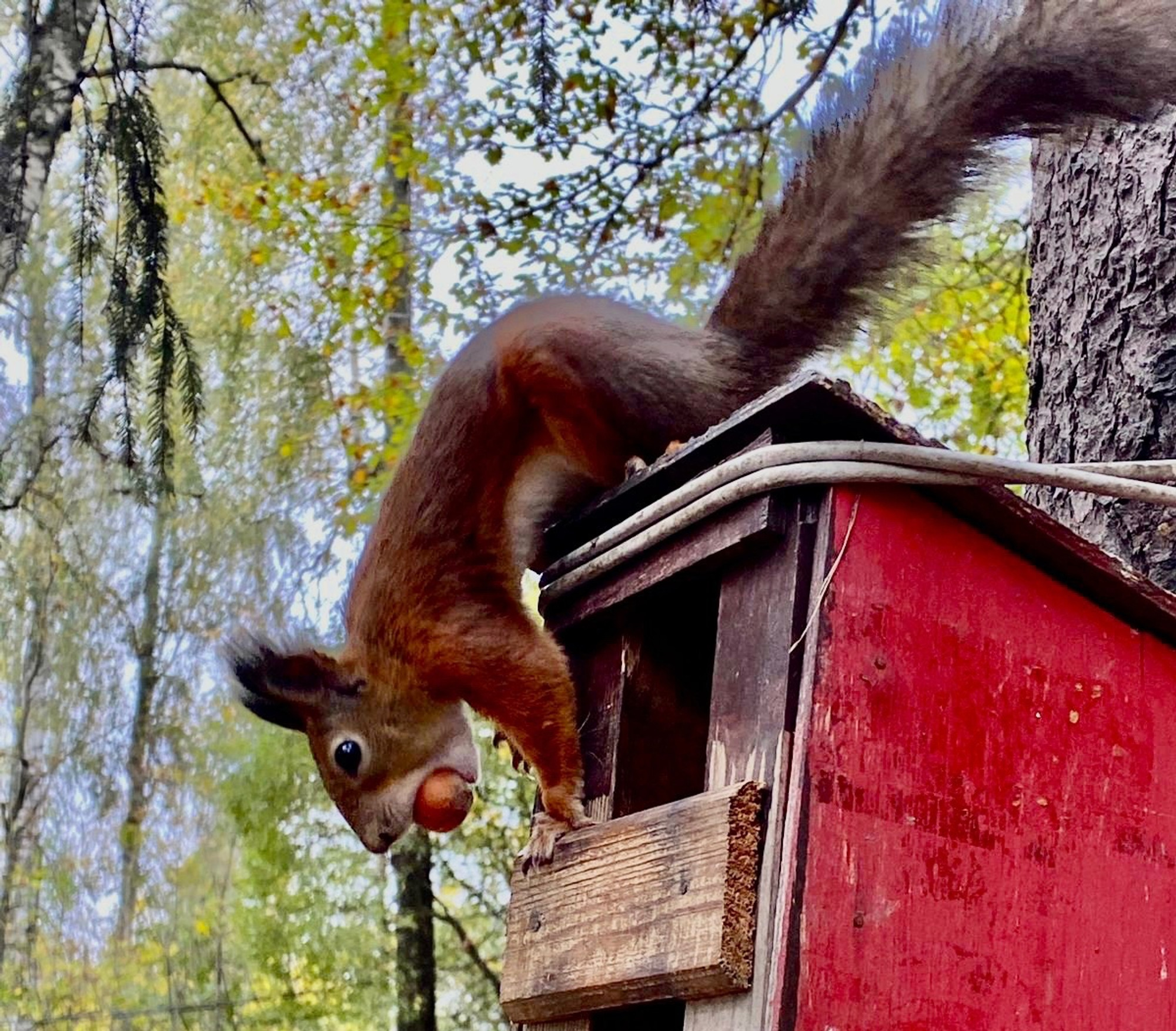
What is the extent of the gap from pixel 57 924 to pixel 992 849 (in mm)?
5324

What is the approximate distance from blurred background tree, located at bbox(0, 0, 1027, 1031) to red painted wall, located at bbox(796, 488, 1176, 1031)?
110 inches

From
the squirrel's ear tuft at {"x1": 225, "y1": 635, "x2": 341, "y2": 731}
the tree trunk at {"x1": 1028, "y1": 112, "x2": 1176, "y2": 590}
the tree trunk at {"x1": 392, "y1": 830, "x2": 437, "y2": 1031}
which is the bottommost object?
the tree trunk at {"x1": 392, "y1": 830, "x2": 437, "y2": 1031}

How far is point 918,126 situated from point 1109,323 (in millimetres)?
445

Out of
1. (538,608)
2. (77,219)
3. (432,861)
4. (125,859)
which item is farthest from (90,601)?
(538,608)

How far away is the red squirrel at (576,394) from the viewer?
1399mm

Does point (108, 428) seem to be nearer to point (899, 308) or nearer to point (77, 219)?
point (77, 219)

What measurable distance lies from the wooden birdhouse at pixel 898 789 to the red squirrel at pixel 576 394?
1.05ft

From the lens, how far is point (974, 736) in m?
1.06

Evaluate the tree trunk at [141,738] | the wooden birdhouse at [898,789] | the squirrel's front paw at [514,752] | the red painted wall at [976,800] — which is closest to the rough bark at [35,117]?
the squirrel's front paw at [514,752]

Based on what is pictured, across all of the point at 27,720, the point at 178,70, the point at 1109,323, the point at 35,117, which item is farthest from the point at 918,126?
the point at 27,720

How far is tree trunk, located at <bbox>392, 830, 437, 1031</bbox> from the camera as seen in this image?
15.6 feet

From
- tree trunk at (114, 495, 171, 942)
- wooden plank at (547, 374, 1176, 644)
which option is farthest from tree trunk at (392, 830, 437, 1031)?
wooden plank at (547, 374, 1176, 644)

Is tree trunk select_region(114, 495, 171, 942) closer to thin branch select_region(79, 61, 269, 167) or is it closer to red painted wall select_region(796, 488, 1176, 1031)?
thin branch select_region(79, 61, 269, 167)

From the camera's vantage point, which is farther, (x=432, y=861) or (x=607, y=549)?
(x=432, y=861)
